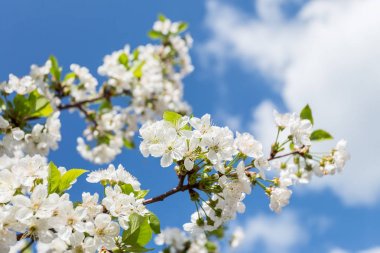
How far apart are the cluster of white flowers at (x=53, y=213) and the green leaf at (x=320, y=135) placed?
201 cm

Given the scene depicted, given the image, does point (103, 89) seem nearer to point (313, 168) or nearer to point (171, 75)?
point (171, 75)

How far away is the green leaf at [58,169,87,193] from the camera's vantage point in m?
2.92

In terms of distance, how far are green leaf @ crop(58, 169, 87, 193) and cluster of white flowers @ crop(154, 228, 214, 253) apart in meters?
6.25

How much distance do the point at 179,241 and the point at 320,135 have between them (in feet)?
20.2

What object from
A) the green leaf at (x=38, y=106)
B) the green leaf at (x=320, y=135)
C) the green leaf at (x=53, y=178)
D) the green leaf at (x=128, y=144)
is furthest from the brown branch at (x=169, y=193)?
the green leaf at (x=128, y=144)

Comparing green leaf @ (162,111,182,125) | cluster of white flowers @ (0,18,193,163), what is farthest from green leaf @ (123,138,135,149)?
green leaf @ (162,111,182,125)

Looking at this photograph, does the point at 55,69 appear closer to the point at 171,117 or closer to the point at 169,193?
the point at 171,117

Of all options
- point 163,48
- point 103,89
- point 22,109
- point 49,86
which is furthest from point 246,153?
point 163,48

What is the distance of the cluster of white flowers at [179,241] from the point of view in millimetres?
8999

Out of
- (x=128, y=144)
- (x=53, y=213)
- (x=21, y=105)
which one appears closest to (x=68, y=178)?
(x=53, y=213)

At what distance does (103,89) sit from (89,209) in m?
4.85

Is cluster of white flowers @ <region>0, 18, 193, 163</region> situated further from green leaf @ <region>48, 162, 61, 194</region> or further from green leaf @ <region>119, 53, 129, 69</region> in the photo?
green leaf @ <region>48, 162, 61, 194</region>

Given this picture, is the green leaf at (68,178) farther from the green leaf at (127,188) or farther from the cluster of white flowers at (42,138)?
the cluster of white flowers at (42,138)

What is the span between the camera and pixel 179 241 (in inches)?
371
